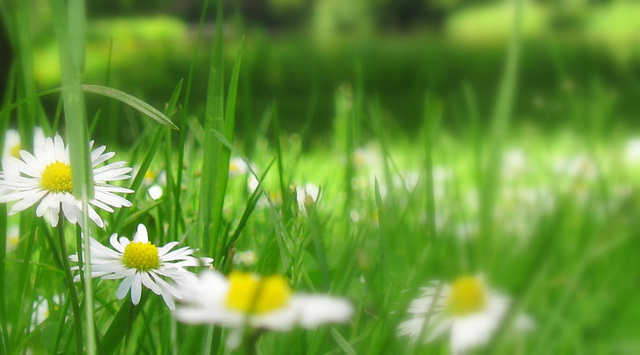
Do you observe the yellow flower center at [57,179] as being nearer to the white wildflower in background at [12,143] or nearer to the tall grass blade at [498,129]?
the tall grass blade at [498,129]

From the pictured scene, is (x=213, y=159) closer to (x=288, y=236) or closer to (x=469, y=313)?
(x=288, y=236)

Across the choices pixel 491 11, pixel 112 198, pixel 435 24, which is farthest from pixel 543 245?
pixel 435 24

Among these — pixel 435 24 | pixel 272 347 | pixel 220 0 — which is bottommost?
pixel 272 347

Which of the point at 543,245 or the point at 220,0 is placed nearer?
the point at 543,245

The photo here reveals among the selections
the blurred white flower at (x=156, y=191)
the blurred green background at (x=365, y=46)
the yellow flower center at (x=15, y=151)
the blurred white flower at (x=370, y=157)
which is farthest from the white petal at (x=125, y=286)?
the blurred green background at (x=365, y=46)

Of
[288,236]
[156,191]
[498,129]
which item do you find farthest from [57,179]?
[156,191]

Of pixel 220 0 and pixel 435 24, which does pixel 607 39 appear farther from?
pixel 220 0
